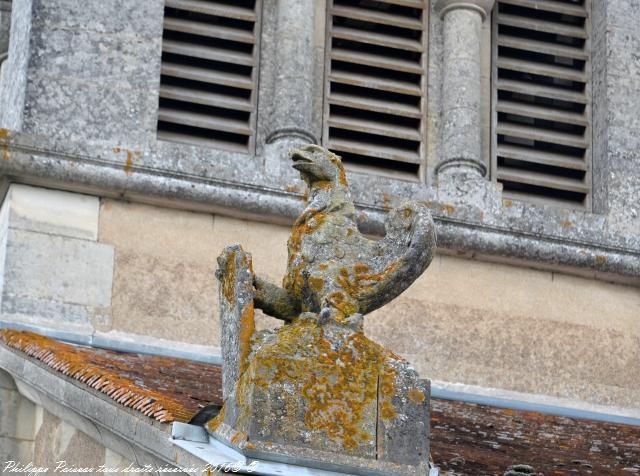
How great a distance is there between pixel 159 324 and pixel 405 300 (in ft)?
5.55

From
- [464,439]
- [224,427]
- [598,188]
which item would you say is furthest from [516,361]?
[224,427]

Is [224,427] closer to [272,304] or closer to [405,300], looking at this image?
[272,304]

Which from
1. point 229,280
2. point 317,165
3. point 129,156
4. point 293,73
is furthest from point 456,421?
point 293,73

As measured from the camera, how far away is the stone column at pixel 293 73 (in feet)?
43.6

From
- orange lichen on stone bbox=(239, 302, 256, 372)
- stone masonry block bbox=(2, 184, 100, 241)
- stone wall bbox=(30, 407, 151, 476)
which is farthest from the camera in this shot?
stone masonry block bbox=(2, 184, 100, 241)

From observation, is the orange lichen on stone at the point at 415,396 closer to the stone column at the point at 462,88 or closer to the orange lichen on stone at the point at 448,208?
the orange lichen on stone at the point at 448,208

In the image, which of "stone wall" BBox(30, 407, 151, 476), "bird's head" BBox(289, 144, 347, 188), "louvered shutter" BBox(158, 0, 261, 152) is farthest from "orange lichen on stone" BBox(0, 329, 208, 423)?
"louvered shutter" BBox(158, 0, 261, 152)

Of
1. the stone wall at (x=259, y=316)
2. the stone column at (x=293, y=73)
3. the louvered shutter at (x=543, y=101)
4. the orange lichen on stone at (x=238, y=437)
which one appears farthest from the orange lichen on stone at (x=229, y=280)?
the louvered shutter at (x=543, y=101)

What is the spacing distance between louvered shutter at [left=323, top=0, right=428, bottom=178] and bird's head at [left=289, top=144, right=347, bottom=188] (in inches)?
169

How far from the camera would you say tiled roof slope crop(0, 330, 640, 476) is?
9.44m

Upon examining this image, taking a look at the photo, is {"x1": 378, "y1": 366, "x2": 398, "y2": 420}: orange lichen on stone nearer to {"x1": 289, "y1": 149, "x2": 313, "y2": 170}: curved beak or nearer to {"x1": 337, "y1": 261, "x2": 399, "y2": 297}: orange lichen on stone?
{"x1": 337, "y1": 261, "x2": 399, "y2": 297}: orange lichen on stone

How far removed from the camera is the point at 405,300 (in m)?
12.9

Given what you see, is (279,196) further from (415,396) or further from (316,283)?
(415,396)

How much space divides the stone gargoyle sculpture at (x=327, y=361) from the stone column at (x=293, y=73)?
4232 mm
